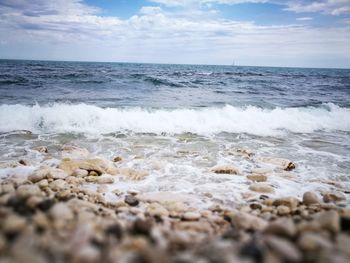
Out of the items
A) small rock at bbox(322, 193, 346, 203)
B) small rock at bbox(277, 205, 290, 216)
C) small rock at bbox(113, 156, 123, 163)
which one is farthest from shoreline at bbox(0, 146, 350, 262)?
small rock at bbox(113, 156, 123, 163)

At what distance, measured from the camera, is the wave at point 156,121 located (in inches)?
402

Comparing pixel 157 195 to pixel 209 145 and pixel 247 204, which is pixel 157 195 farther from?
pixel 209 145

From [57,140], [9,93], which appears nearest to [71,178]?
[57,140]

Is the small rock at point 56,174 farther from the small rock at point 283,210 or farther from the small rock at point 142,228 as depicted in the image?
the small rock at point 283,210

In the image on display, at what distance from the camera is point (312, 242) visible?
208 centimetres

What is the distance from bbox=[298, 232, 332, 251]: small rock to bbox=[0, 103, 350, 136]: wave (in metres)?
7.96

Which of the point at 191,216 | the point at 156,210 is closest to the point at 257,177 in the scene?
the point at 191,216

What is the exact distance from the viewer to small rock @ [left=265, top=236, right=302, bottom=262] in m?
1.92

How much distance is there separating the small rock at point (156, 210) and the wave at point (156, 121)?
19.8ft

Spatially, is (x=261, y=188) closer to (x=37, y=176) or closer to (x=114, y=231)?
(x=114, y=231)

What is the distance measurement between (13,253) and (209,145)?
7.09 meters

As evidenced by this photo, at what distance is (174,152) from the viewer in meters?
7.67

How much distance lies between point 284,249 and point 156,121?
942 centimetres

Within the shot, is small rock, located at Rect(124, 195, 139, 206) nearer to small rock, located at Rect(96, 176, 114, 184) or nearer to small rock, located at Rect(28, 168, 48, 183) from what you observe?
small rock, located at Rect(96, 176, 114, 184)
